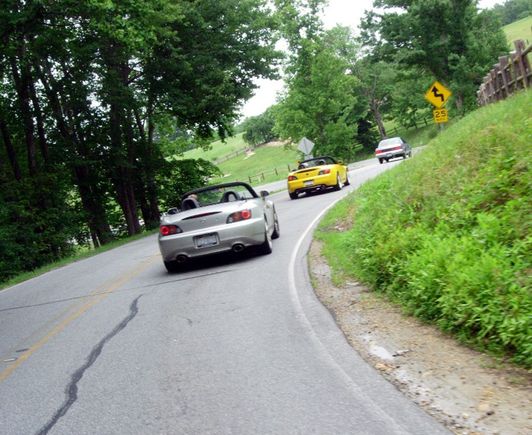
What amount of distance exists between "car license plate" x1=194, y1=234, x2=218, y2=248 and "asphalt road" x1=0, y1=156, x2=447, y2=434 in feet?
2.20

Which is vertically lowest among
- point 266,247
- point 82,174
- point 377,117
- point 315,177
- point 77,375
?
point 77,375

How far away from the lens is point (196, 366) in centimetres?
484

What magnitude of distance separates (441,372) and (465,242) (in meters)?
1.80

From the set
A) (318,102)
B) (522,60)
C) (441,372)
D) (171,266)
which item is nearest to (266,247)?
(171,266)

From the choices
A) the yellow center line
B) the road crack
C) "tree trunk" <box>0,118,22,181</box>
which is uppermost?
"tree trunk" <box>0,118,22,181</box>

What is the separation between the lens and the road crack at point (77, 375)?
4.06m

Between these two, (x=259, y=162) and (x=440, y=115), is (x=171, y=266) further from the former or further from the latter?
(x=259, y=162)

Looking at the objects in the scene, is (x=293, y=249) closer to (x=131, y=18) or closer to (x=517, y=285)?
(x=517, y=285)

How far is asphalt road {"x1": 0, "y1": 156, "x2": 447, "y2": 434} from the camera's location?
3664mm

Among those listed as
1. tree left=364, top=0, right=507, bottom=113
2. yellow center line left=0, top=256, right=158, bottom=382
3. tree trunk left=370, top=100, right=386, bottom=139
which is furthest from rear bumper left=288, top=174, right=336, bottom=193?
tree trunk left=370, top=100, right=386, bottom=139

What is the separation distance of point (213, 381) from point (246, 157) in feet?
342

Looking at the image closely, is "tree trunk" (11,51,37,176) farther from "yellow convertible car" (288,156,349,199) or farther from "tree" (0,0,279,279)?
"yellow convertible car" (288,156,349,199)

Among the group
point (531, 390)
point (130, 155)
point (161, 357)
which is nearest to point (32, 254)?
point (130, 155)

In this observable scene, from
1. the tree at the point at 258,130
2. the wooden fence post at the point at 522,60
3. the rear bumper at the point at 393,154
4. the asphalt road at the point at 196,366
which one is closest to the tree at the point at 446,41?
the rear bumper at the point at 393,154
